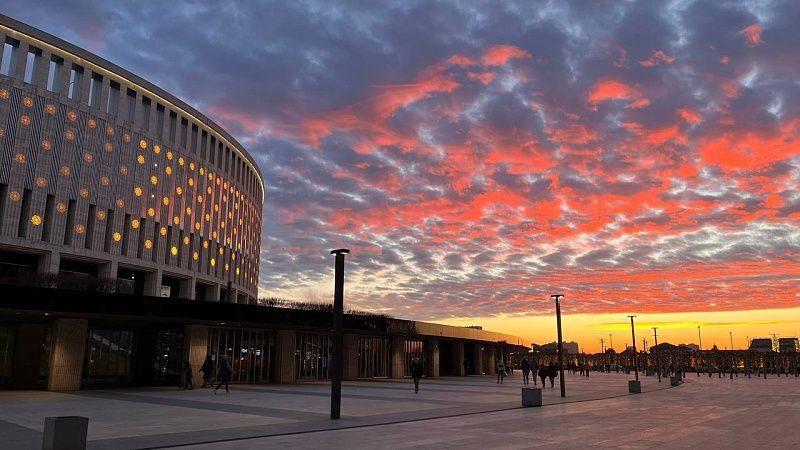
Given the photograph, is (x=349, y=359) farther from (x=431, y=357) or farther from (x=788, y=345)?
(x=788, y=345)

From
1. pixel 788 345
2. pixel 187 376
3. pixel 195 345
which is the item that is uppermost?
pixel 788 345

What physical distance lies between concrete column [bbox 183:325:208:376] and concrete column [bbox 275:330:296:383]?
19.8 feet

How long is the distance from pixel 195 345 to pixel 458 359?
33263 millimetres

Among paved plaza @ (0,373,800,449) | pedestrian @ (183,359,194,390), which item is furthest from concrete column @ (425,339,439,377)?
paved plaza @ (0,373,800,449)

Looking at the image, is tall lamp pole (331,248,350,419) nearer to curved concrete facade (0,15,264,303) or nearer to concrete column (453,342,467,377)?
curved concrete facade (0,15,264,303)

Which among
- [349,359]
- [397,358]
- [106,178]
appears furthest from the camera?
[106,178]

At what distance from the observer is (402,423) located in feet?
54.3

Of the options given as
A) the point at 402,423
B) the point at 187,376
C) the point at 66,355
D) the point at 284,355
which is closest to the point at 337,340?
the point at 402,423

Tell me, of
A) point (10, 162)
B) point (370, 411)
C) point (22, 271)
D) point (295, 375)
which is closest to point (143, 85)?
point (10, 162)

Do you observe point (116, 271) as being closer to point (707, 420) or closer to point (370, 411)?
point (370, 411)

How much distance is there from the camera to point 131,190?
188 feet

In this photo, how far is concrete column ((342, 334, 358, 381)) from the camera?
44.5 metres

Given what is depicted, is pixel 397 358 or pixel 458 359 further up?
pixel 397 358

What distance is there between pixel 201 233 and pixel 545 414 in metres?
55.4
